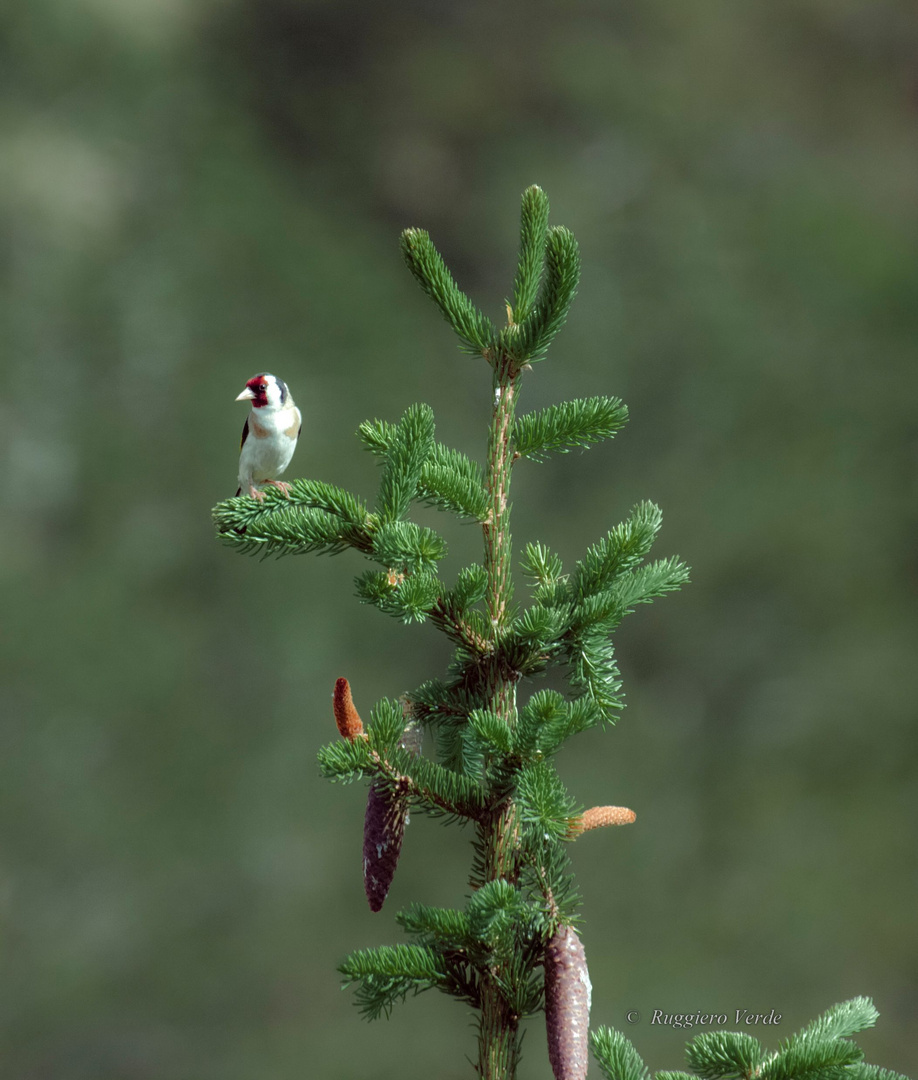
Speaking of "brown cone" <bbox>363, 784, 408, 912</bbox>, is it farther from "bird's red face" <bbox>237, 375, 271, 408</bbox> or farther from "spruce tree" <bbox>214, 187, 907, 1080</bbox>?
"bird's red face" <bbox>237, 375, 271, 408</bbox>

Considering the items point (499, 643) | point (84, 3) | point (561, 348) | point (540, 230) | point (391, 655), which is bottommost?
point (499, 643)

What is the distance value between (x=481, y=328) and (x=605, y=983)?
1.93 m

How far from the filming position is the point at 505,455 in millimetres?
680

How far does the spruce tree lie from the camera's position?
562 mm

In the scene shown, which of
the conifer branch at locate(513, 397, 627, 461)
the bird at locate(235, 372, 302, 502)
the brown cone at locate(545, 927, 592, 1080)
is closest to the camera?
the brown cone at locate(545, 927, 592, 1080)

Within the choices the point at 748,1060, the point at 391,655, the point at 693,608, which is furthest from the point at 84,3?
the point at 748,1060

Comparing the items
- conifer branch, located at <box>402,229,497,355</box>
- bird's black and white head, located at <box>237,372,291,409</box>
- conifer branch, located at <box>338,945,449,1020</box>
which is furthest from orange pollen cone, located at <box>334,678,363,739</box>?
bird's black and white head, located at <box>237,372,291,409</box>

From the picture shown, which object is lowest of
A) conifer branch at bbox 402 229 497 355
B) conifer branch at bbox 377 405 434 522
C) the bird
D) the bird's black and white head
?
conifer branch at bbox 377 405 434 522

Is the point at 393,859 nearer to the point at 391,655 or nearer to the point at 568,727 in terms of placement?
the point at 568,727

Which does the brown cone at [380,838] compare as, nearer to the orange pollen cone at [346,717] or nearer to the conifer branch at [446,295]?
the orange pollen cone at [346,717]

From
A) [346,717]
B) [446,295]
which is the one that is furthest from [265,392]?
[346,717]

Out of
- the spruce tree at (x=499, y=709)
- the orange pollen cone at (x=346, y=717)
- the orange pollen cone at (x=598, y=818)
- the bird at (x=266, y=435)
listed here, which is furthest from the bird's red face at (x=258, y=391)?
the orange pollen cone at (x=598, y=818)

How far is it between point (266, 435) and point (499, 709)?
34 cm

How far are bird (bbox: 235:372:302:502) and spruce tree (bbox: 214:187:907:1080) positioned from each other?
0.19 m
